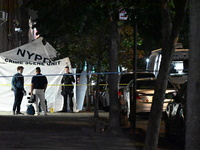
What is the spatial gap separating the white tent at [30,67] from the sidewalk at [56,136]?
504cm

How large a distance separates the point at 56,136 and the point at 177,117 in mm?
3229

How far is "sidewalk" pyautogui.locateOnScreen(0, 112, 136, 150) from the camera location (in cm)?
1362

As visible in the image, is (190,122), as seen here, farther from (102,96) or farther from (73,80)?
(102,96)

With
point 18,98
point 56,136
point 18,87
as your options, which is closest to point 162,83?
point 56,136

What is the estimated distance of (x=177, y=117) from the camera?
45.7ft

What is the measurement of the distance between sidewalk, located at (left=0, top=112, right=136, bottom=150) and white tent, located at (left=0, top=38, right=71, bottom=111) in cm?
504

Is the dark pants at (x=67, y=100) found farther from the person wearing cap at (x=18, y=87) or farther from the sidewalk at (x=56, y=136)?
A: the sidewalk at (x=56, y=136)

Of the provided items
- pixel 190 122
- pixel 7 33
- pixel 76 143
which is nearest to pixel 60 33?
pixel 76 143

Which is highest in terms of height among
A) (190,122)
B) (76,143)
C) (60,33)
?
(60,33)

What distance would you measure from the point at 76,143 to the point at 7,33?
856 inches

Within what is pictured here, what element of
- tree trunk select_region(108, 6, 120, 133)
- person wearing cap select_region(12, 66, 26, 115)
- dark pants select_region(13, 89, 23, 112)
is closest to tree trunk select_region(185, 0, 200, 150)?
tree trunk select_region(108, 6, 120, 133)

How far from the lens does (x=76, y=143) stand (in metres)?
14.2

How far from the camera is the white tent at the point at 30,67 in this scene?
25938 millimetres

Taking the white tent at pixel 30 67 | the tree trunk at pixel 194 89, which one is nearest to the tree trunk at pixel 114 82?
the white tent at pixel 30 67
